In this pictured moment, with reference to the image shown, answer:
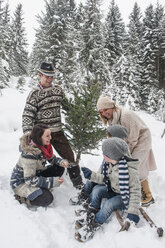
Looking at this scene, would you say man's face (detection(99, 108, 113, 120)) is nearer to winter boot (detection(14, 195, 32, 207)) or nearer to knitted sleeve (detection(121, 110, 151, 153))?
knitted sleeve (detection(121, 110, 151, 153))

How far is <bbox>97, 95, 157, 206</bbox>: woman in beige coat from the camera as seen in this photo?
344cm

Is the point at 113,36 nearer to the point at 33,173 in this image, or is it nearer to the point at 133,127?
the point at 133,127

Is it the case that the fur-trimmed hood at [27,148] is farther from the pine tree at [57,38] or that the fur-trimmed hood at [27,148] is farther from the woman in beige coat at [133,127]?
the pine tree at [57,38]

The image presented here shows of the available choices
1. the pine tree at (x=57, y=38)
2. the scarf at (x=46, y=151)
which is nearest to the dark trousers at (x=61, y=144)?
the scarf at (x=46, y=151)

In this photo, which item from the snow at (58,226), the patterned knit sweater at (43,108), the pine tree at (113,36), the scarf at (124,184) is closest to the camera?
the snow at (58,226)

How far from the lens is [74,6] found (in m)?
32.7

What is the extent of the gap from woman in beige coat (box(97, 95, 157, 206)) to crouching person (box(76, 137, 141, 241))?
0.53 m

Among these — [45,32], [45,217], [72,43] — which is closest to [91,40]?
[72,43]

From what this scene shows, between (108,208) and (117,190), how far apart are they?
380 mm

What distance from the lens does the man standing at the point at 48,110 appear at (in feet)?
13.0

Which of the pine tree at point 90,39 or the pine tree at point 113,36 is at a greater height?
the pine tree at point 113,36

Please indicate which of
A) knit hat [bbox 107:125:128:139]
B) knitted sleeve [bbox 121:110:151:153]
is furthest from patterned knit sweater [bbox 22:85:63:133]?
knitted sleeve [bbox 121:110:151:153]

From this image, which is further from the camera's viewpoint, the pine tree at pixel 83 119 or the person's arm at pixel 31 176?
the pine tree at pixel 83 119

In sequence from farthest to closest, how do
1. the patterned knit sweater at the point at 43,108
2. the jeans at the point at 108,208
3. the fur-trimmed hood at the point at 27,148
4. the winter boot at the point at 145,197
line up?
the patterned knit sweater at the point at 43,108, the winter boot at the point at 145,197, the fur-trimmed hood at the point at 27,148, the jeans at the point at 108,208
